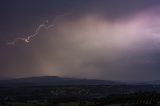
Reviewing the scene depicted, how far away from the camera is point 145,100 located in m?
190

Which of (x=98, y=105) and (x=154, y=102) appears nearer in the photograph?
(x=154, y=102)

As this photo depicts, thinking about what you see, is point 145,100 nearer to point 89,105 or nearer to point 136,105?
point 136,105

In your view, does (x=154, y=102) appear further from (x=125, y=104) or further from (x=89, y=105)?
(x=89, y=105)

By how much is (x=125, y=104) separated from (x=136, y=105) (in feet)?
29.9

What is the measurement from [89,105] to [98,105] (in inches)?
271

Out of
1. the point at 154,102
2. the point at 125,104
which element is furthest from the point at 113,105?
the point at 154,102

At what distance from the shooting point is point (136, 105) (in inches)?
6919

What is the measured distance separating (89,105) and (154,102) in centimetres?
3483

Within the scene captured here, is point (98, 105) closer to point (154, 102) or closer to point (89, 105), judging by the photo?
point (89, 105)

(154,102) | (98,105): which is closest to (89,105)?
(98,105)

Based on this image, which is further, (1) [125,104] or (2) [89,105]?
(2) [89,105]

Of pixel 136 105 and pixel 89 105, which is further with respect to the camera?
pixel 89 105

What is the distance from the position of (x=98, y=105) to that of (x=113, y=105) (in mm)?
8753

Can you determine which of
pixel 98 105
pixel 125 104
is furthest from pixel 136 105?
pixel 98 105
